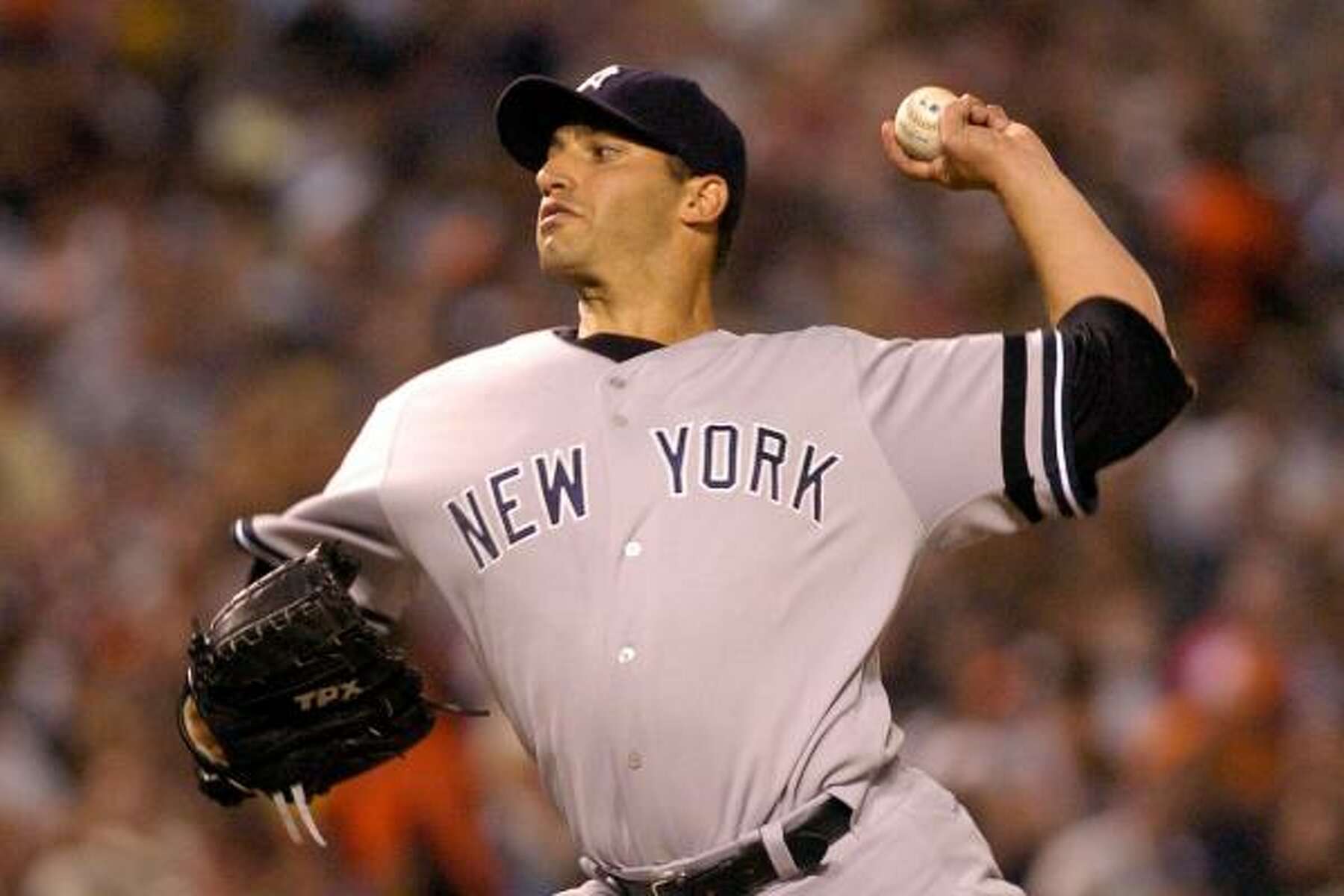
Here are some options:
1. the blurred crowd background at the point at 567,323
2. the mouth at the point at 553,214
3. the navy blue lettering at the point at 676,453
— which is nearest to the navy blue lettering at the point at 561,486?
the navy blue lettering at the point at 676,453

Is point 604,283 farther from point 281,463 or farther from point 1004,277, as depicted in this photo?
point 1004,277

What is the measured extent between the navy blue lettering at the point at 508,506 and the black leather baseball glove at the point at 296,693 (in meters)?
0.22

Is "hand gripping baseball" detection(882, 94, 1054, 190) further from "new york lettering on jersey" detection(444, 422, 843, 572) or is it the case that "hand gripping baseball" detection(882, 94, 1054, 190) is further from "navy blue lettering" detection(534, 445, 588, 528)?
"navy blue lettering" detection(534, 445, 588, 528)

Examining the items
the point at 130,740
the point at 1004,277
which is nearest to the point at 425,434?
the point at 130,740

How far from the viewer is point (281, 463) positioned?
7156 millimetres

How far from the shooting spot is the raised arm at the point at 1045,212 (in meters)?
3.67

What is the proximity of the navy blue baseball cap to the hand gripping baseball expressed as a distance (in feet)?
0.96

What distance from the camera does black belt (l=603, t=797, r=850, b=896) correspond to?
356 centimetres

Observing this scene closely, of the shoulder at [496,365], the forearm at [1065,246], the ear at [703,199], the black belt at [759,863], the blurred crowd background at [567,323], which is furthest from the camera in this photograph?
the blurred crowd background at [567,323]

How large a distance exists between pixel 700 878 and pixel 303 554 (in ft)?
2.39

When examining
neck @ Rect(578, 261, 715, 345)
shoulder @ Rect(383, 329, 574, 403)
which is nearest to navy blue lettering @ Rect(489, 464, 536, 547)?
shoulder @ Rect(383, 329, 574, 403)

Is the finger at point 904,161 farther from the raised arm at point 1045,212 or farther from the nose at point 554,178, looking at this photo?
the nose at point 554,178

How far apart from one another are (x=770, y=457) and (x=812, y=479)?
2.5 inches

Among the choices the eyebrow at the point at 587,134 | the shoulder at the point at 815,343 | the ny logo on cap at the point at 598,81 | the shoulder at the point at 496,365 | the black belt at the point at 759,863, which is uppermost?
the ny logo on cap at the point at 598,81
